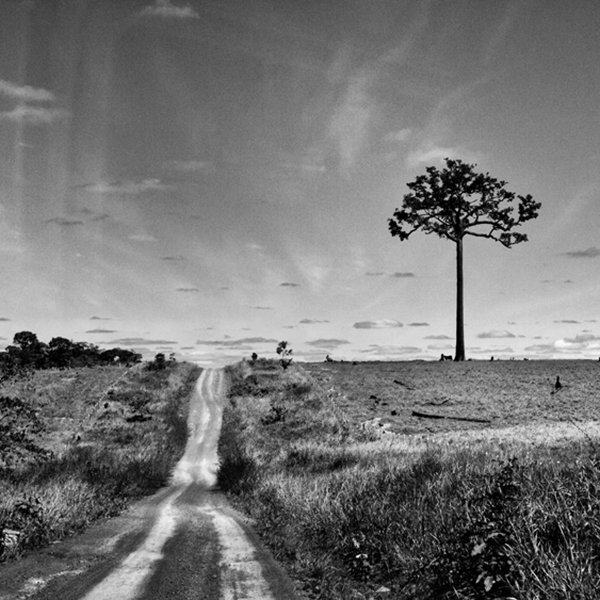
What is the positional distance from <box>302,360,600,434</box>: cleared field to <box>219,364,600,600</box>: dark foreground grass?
9.26 meters

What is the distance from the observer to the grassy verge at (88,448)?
13.7m

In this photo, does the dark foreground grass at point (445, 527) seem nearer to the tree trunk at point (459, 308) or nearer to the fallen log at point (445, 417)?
the fallen log at point (445, 417)

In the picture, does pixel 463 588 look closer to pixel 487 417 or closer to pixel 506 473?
pixel 506 473

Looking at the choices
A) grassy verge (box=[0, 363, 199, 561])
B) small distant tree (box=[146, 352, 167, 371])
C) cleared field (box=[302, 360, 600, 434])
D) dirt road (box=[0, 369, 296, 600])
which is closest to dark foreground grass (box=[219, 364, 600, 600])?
dirt road (box=[0, 369, 296, 600])

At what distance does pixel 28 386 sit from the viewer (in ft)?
162

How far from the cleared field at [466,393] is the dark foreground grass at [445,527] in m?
9.26

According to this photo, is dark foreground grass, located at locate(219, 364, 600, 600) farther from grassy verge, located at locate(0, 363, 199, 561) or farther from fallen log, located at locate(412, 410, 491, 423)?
fallen log, located at locate(412, 410, 491, 423)

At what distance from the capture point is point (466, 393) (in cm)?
3591

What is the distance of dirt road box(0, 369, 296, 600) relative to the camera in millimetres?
9094

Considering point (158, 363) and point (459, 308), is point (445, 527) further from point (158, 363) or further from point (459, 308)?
point (158, 363)

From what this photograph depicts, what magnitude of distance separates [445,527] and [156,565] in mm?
5029

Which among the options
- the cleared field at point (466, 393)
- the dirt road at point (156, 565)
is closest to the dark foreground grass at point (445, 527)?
the dirt road at point (156, 565)

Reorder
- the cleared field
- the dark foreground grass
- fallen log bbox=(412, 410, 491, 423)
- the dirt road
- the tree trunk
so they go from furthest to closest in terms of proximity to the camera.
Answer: the tree trunk < the cleared field < fallen log bbox=(412, 410, 491, 423) < the dirt road < the dark foreground grass

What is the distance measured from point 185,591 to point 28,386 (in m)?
45.2
